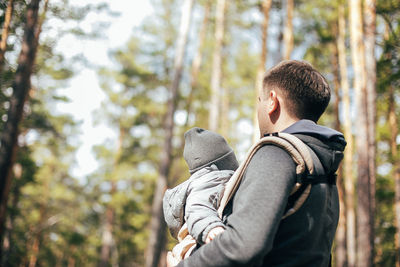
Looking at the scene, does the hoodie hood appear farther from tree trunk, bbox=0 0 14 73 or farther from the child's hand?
tree trunk, bbox=0 0 14 73

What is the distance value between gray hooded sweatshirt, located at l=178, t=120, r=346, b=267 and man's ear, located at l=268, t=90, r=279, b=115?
0.14 metres

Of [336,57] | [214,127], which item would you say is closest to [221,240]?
[214,127]

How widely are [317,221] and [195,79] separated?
15.0 m

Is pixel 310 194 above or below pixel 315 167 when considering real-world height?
below

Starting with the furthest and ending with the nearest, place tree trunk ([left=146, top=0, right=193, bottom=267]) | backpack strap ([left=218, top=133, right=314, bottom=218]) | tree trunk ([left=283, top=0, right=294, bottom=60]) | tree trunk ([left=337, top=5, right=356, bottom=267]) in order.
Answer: tree trunk ([left=337, top=5, right=356, bottom=267])
tree trunk ([left=283, top=0, right=294, bottom=60])
tree trunk ([left=146, top=0, right=193, bottom=267])
backpack strap ([left=218, top=133, right=314, bottom=218])

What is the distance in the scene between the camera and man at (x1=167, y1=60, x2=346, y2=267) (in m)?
1.20

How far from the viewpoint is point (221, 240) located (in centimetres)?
126

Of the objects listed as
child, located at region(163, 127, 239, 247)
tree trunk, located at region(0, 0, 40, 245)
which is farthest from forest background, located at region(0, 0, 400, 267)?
child, located at region(163, 127, 239, 247)

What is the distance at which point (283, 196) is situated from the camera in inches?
48.0

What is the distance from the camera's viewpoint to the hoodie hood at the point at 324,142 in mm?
1396

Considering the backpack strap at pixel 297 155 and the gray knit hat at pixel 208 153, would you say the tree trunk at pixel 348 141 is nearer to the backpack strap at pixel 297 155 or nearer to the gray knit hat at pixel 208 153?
the gray knit hat at pixel 208 153

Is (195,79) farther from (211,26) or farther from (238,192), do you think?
(238,192)

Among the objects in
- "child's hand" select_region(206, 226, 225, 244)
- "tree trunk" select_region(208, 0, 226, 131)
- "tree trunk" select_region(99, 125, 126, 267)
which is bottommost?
"tree trunk" select_region(99, 125, 126, 267)

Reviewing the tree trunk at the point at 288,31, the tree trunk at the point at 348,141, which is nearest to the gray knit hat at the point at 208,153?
the tree trunk at the point at 288,31
